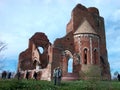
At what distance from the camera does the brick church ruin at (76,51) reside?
132ft

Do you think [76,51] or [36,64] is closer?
[76,51]

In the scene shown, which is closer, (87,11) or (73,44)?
(73,44)

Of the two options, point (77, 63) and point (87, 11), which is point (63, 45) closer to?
point (77, 63)

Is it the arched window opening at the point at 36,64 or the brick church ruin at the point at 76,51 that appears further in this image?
the arched window opening at the point at 36,64

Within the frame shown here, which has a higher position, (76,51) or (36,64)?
(76,51)

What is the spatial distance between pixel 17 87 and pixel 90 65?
2140 centimetres

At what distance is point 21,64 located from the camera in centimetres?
4731

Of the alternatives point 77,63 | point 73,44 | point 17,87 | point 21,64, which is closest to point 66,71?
point 77,63

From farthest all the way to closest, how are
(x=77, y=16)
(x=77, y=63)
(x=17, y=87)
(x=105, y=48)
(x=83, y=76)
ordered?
(x=105, y=48), (x=77, y=16), (x=77, y=63), (x=83, y=76), (x=17, y=87)

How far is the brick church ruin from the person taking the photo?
4038 cm

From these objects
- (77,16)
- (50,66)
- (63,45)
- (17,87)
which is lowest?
(17,87)

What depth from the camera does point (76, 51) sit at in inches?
1678

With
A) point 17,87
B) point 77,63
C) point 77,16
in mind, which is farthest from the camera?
point 77,16

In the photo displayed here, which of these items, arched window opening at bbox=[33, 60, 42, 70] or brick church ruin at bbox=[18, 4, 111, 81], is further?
arched window opening at bbox=[33, 60, 42, 70]
